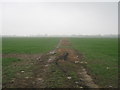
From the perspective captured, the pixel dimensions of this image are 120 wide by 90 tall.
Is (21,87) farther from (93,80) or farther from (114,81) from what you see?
(114,81)

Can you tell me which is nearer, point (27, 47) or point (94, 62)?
point (94, 62)

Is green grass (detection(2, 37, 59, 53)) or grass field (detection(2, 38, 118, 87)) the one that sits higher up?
green grass (detection(2, 37, 59, 53))

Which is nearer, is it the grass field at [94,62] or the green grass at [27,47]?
the grass field at [94,62]

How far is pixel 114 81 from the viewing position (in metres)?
6.70

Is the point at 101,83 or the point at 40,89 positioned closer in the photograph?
the point at 40,89

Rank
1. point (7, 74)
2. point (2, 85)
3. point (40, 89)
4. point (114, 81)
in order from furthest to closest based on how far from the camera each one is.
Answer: point (7, 74), point (114, 81), point (2, 85), point (40, 89)

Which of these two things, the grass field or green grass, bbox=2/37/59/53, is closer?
the grass field

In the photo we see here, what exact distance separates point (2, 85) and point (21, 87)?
3.18ft

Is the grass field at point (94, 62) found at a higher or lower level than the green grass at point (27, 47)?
lower

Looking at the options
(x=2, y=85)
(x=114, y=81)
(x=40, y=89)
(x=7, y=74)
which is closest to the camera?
(x=40, y=89)

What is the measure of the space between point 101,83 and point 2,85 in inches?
178

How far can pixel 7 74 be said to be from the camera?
7.66 meters

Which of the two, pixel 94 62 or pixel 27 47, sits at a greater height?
pixel 27 47

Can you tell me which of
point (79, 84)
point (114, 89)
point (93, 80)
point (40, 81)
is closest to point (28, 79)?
point (40, 81)
